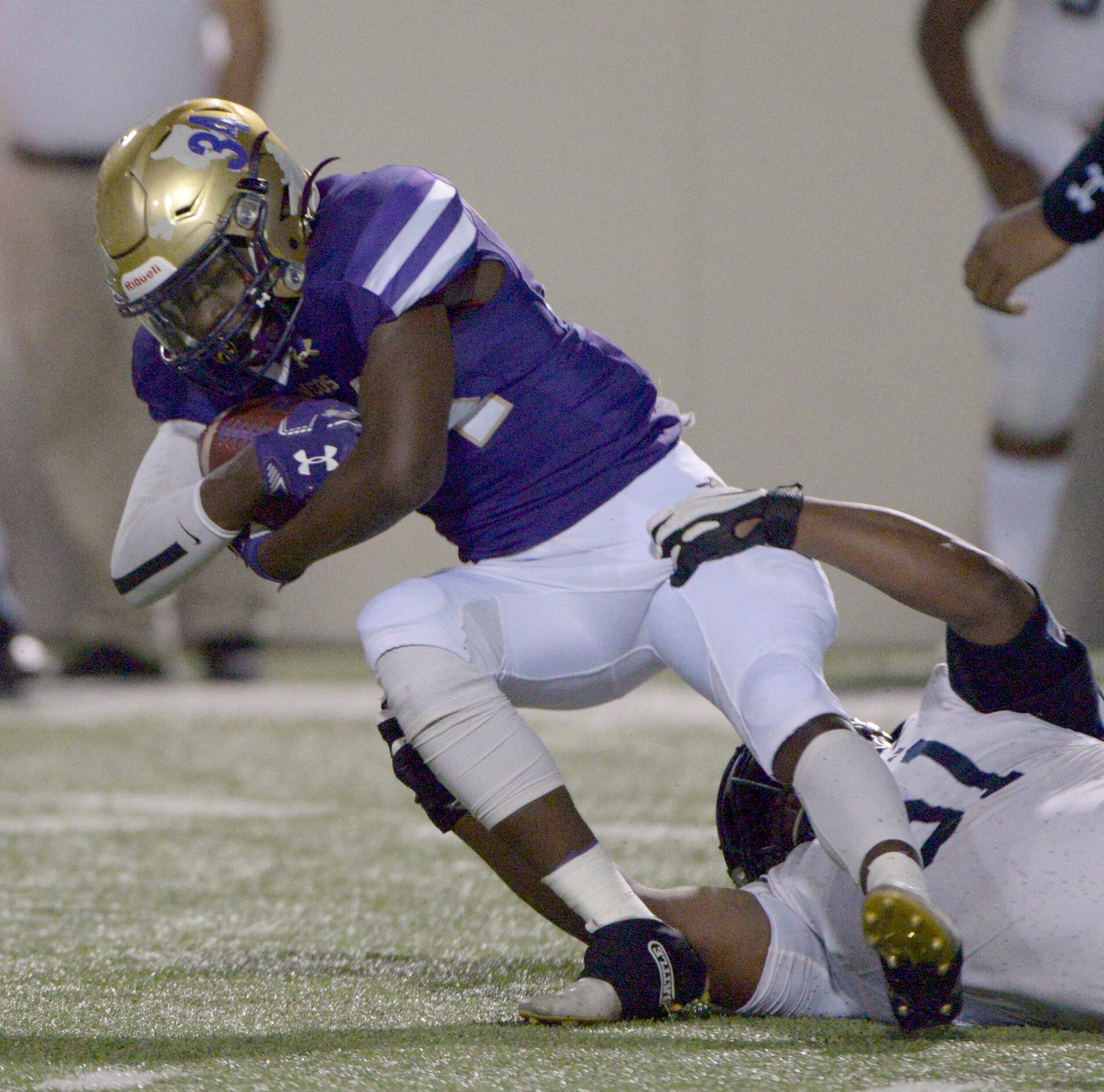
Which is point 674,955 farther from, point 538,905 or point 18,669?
point 18,669

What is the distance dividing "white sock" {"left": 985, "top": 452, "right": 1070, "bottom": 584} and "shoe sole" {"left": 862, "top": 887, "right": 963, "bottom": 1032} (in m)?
3.36

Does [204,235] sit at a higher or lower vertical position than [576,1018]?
higher

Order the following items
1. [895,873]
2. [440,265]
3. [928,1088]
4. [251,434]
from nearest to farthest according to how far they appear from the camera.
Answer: [928,1088] → [895,873] → [440,265] → [251,434]

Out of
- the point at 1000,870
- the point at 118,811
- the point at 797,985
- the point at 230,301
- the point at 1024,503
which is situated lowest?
the point at 118,811

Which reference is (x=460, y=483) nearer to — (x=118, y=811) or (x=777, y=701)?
(x=777, y=701)

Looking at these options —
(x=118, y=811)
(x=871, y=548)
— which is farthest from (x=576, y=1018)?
(x=118, y=811)

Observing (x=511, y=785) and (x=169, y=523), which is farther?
(x=169, y=523)

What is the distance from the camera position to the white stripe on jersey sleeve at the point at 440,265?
5.13ft

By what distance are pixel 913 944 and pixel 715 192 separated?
3.95 m

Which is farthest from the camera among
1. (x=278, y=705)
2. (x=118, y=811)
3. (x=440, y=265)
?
(x=278, y=705)

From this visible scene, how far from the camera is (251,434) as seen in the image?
169 cm

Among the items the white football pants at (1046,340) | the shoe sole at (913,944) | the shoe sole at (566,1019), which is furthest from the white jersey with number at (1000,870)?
the white football pants at (1046,340)

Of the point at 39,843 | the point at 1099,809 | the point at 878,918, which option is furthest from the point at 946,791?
the point at 39,843

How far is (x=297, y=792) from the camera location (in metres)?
2.95
